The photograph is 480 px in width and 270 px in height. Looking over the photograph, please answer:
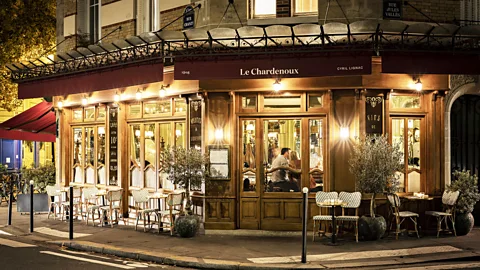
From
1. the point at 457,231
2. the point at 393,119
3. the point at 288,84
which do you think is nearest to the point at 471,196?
the point at 457,231

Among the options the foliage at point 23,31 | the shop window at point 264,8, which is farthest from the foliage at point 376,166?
the foliage at point 23,31

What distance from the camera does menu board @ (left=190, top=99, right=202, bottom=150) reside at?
1526 cm

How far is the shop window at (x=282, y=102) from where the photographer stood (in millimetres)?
14797

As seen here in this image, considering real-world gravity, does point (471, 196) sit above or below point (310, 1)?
below

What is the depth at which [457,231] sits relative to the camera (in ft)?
47.3

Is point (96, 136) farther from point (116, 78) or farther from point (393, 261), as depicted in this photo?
point (393, 261)

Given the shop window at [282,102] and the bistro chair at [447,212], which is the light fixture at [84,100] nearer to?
the shop window at [282,102]

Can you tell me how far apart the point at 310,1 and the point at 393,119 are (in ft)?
10.7

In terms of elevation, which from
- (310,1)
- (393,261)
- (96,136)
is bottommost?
(393,261)

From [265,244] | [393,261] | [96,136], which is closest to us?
[393,261]

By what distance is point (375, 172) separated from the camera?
13.6 m

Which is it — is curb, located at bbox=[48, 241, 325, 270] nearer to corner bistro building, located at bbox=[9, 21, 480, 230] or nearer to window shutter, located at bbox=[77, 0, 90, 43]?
corner bistro building, located at bbox=[9, 21, 480, 230]

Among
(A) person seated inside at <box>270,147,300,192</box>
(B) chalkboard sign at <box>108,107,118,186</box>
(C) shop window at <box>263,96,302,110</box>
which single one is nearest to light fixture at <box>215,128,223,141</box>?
(C) shop window at <box>263,96,302,110</box>

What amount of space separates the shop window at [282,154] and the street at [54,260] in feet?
13.5
